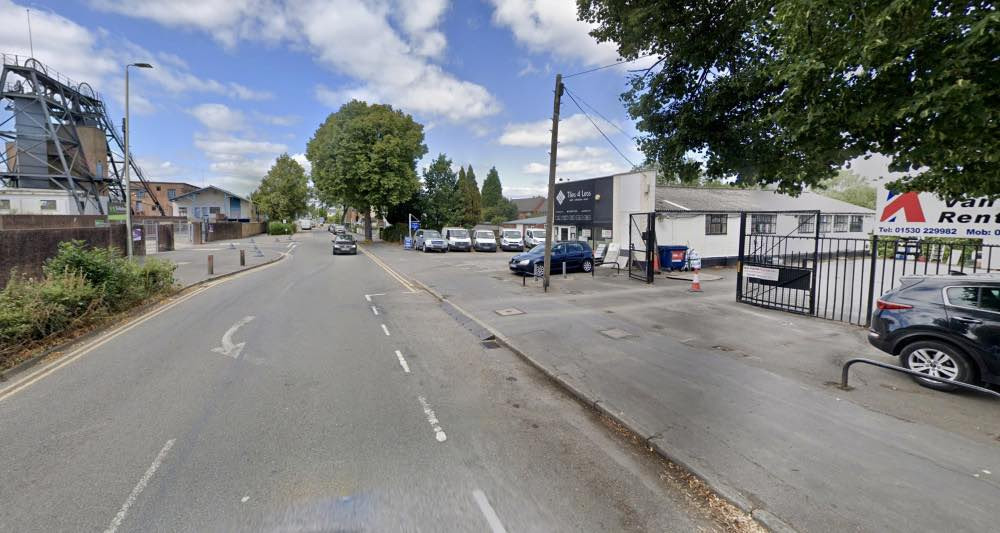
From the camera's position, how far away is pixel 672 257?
63.2 feet

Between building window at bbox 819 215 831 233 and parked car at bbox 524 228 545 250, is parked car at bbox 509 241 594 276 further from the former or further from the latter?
building window at bbox 819 215 831 233

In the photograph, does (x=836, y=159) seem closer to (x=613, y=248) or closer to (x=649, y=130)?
(x=649, y=130)

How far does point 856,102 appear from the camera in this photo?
5.04 meters

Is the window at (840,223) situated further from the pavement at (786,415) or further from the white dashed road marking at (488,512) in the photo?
the white dashed road marking at (488,512)

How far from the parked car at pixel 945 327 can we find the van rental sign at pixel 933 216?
7.69 feet

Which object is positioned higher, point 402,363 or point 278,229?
point 278,229

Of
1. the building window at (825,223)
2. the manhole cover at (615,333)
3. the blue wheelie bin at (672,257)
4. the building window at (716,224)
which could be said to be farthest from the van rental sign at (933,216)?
the building window at (825,223)

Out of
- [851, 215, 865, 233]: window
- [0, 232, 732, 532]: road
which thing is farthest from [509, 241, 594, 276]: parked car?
[851, 215, 865, 233]: window

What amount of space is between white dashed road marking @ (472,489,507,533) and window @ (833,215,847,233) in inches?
1323

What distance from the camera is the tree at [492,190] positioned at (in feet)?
277

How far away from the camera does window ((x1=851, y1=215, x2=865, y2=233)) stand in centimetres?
2944

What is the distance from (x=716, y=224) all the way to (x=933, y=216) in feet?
48.2

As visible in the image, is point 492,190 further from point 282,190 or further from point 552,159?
point 552,159

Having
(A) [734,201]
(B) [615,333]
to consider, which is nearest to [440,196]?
(A) [734,201]
